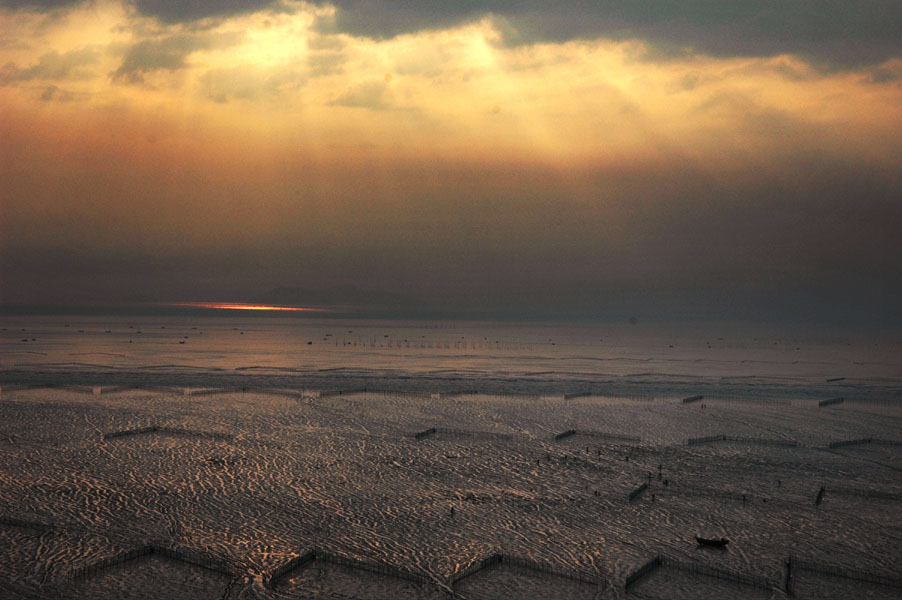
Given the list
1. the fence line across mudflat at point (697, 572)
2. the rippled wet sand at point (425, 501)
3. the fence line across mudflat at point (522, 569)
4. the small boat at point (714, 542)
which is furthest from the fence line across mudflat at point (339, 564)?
the small boat at point (714, 542)

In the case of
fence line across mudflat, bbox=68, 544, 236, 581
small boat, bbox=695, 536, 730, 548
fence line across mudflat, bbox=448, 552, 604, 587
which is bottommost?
fence line across mudflat, bbox=448, 552, 604, 587

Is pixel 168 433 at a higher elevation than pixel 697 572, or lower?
higher

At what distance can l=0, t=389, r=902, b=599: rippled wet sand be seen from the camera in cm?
2030

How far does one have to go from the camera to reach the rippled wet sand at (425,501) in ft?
66.6

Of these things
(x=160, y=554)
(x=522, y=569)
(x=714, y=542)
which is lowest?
(x=522, y=569)

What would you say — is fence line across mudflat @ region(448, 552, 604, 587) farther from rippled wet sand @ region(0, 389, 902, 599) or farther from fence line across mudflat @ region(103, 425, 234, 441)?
fence line across mudflat @ region(103, 425, 234, 441)

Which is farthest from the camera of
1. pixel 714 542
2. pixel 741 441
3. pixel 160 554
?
pixel 741 441

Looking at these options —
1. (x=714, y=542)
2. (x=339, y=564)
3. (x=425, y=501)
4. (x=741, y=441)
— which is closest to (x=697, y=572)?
(x=714, y=542)

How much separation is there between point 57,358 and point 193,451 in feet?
218

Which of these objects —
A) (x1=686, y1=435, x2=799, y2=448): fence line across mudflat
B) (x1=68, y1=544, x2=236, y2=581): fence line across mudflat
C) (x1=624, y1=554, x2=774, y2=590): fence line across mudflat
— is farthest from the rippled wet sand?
(x1=686, y1=435, x2=799, y2=448): fence line across mudflat

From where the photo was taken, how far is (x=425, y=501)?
27344 millimetres

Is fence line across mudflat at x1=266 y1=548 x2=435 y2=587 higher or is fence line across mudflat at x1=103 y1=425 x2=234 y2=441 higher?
fence line across mudflat at x1=103 y1=425 x2=234 y2=441

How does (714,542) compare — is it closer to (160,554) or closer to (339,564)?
Answer: (339,564)

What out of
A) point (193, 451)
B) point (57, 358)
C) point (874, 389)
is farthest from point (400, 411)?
point (57, 358)
